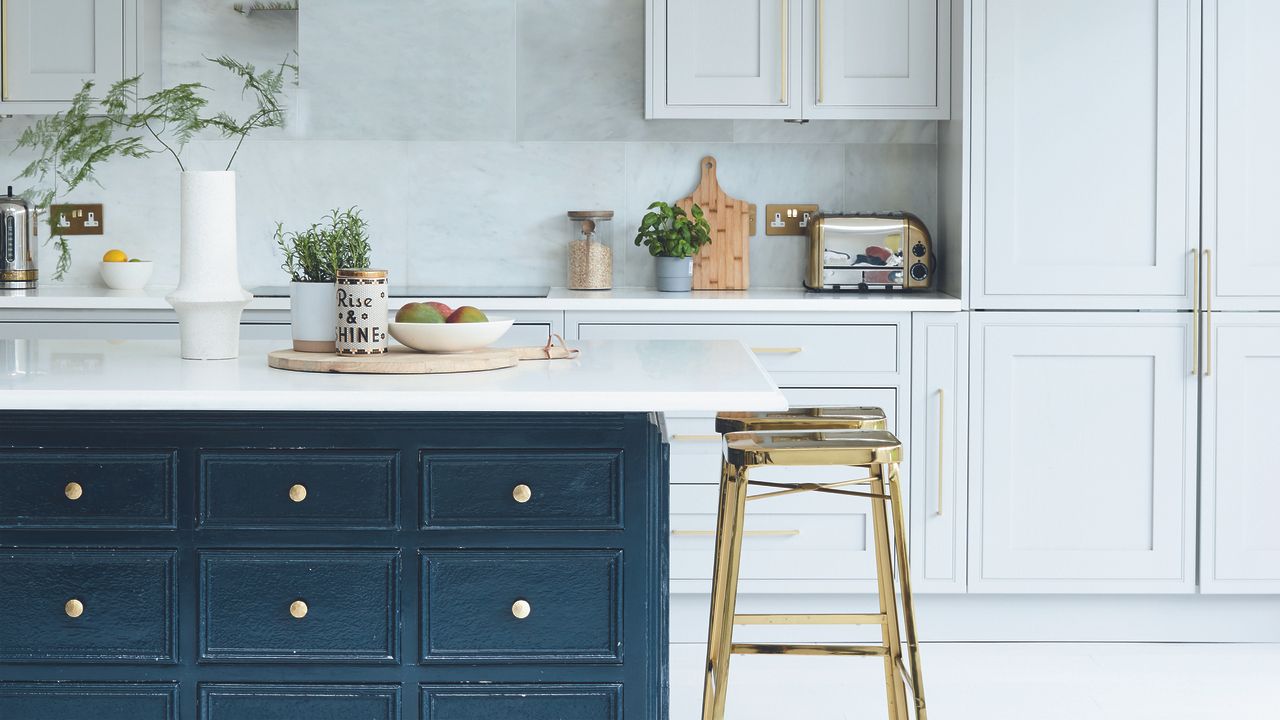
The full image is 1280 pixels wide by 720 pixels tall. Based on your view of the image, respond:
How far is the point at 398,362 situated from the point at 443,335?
130mm

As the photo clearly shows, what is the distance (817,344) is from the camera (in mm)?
3373

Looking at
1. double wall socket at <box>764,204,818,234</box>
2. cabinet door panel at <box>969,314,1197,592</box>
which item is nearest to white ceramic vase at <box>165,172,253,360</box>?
cabinet door panel at <box>969,314,1197,592</box>

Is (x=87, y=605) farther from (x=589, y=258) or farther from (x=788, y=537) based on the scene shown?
(x=589, y=258)

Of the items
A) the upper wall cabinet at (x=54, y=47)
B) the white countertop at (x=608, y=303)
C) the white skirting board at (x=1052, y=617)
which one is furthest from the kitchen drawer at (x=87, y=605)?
the upper wall cabinet at (x=54, y=47)

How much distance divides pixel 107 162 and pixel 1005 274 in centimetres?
279

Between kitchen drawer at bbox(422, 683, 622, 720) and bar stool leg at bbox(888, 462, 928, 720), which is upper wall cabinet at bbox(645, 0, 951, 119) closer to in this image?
bar stool leg at bbox(888, 462, 928, 720)

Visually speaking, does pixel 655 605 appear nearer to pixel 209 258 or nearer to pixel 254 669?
pixel 254 669

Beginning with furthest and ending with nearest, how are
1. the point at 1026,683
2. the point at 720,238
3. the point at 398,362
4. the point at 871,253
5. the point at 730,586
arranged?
the point at 720,238
the point at 871,253
the point at 1026,683
the point at 730,586
the point at 398,362

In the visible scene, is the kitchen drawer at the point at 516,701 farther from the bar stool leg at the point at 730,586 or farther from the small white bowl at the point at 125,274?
the small white bowl at the point at 125,274

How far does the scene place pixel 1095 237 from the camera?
334 centimetres

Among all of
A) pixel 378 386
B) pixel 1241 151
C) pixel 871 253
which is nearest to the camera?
pixel 378 386

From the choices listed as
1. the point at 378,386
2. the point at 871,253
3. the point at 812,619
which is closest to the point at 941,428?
the point at 871,253

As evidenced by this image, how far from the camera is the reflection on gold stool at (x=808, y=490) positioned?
214 cm

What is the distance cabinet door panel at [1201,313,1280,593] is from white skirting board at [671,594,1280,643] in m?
0.12
